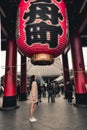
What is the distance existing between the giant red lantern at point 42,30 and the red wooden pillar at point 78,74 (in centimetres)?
449

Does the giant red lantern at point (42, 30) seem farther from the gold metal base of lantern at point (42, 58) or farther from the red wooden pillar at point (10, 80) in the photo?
the red wooden pillar at point (10, 80)

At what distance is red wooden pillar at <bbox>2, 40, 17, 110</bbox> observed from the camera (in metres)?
8.47

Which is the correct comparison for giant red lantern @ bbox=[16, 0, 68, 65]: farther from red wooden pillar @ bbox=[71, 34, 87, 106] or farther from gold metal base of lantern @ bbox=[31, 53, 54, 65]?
red wooden pillar @ bbox=[71, 34, 87, 106]

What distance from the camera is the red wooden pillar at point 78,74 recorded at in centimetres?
853

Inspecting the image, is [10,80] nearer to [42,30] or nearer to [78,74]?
[78,74]

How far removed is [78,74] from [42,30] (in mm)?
5040

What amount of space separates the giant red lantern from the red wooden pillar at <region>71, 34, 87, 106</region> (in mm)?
4489

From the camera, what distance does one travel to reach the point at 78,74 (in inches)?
340

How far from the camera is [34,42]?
13.6ft

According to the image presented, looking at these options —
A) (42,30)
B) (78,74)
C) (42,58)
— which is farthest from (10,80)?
(42,30)

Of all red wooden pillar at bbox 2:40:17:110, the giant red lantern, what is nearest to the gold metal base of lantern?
the giant red lantern

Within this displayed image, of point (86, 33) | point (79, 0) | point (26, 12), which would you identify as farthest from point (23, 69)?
point (26, 12)

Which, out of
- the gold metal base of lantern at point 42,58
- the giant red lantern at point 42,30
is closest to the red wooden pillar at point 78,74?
the giant red lantern at point 42,30

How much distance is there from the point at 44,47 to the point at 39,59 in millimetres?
306
